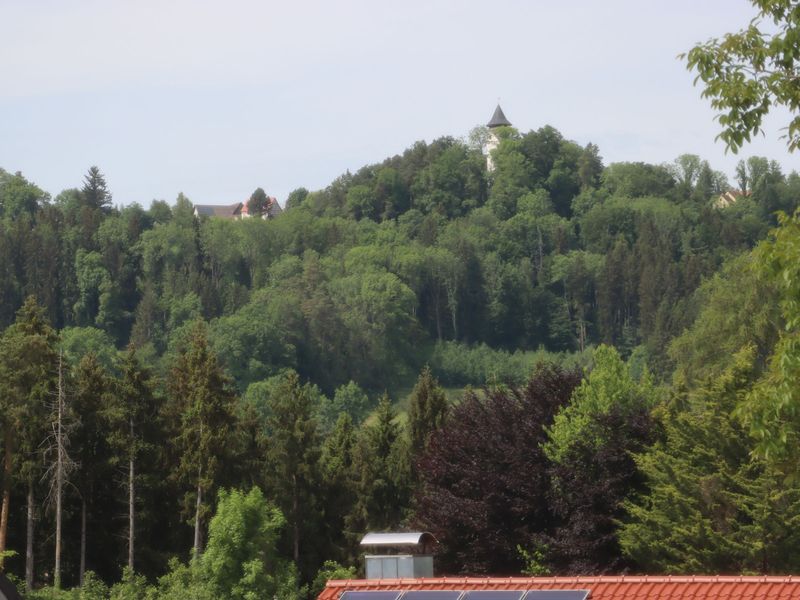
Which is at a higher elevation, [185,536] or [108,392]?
[108,392]

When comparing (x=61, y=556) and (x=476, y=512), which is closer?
(x=476, y=512)

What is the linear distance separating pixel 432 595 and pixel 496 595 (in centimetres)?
72

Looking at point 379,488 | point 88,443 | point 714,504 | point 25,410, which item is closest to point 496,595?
point 714,504

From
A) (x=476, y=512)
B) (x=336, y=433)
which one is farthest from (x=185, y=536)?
(x=476, y=512)

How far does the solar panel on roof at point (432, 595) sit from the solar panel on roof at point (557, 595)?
78cm

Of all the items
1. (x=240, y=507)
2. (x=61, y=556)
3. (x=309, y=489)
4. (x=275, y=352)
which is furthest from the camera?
(x=275, y=352)

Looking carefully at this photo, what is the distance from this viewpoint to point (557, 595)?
16.6m

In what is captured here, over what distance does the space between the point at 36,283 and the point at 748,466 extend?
553 feet

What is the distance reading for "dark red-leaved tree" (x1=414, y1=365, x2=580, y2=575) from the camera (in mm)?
40688

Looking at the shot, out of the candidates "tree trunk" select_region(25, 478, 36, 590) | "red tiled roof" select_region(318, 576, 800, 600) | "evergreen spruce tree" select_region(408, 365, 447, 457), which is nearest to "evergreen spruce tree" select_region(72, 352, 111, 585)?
"tree trunk" select_region(25, 478, 36, 590)

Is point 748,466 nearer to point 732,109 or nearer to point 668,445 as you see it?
point 668,445

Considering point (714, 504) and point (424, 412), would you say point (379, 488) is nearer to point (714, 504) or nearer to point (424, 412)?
point (424, 412)

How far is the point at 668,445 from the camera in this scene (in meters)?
39.6

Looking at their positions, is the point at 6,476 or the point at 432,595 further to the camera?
the point at 6,476
